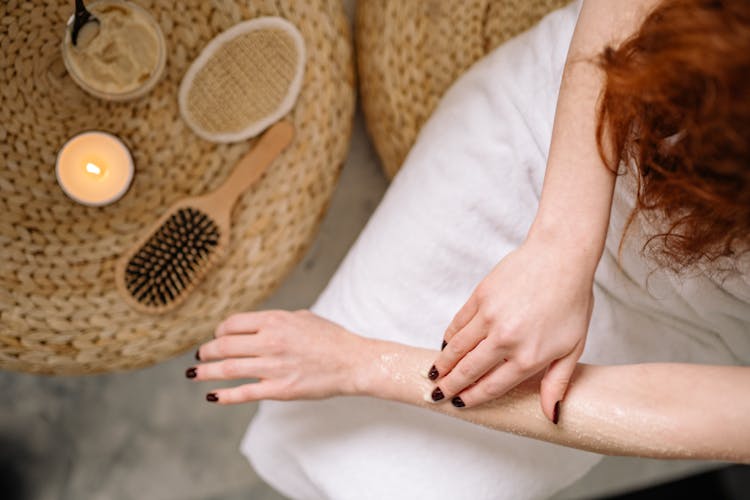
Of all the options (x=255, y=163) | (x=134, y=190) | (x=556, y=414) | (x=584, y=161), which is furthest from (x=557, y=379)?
(x=134, y=190)

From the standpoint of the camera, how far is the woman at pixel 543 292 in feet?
1.49

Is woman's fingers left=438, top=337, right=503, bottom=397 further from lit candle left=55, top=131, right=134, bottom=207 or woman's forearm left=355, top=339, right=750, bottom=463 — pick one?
lit candle left=55, top=131, right=134, bottom=207

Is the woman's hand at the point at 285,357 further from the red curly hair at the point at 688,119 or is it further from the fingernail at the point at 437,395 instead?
the red curly hair at the point at 688,119

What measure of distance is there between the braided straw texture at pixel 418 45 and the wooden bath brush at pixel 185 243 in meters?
0.13

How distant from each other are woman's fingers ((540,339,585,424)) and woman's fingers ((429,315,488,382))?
5 cm

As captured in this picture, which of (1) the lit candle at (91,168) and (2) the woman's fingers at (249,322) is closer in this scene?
(2) the woman's fingers at (249,322)

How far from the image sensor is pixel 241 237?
2.57 feet

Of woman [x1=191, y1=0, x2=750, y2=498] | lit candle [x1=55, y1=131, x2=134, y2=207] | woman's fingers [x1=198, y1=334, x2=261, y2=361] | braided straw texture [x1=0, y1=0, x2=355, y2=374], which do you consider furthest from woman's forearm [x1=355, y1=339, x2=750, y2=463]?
lit candle [x1=55, y1=131, x2=134, y2=207]

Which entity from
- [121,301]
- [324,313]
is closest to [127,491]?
[121,301]

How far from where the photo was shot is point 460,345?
0.55 meters

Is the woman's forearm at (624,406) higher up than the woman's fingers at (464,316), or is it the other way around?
the woman's fingers at (464,316)

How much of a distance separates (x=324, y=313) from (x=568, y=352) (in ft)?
0.90

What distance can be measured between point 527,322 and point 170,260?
0.43m

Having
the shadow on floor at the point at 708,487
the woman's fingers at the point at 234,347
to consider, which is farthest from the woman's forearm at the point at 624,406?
the shadow on floor at the point at 708,487
